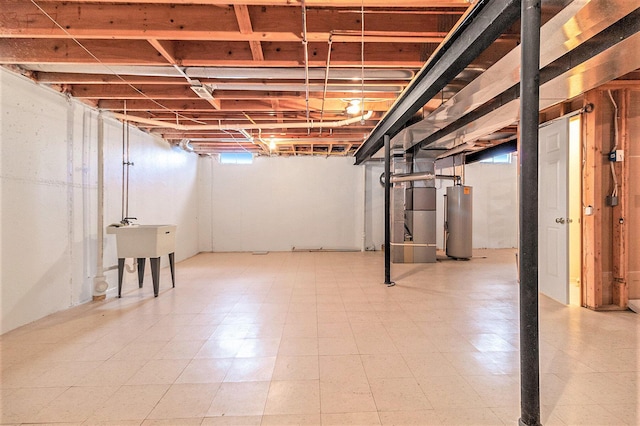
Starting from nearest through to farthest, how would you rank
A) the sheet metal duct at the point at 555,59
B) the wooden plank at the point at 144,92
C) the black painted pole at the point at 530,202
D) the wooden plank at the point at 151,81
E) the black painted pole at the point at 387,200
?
the black painted pole at the point at 530,202, the sheet metal duct at the point at 555,59, the wooden plank at the point at 151,81, the wooden plank at the point at 144,92, the black painted pole at the point at 387,200

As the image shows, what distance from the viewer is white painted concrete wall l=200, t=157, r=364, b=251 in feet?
23.8

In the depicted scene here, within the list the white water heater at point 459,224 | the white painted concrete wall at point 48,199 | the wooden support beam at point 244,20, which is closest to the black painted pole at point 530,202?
the wooden support beam at point 244,20

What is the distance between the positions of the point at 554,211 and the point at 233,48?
13.2 ft

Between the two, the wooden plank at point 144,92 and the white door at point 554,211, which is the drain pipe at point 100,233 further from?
the white door at point 554,211

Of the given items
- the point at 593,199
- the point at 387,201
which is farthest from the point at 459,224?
the point at 593,199

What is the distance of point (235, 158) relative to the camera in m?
7.40

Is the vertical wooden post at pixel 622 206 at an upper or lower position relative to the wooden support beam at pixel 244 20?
lower

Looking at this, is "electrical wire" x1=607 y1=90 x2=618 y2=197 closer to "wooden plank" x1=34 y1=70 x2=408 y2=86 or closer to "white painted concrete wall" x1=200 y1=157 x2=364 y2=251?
"wooden plank" x1=34 y1=70 x2=408 y2=86

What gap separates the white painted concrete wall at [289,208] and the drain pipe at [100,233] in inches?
141

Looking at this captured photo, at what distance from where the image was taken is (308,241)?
7316 mm

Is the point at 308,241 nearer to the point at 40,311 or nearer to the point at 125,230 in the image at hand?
the point at 125,230

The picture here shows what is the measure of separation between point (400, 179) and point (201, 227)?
4.97 meters

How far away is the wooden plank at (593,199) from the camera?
10.1ft

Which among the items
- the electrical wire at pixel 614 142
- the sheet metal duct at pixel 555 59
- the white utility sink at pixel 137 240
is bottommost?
the white utility sink at pixel 137 240
